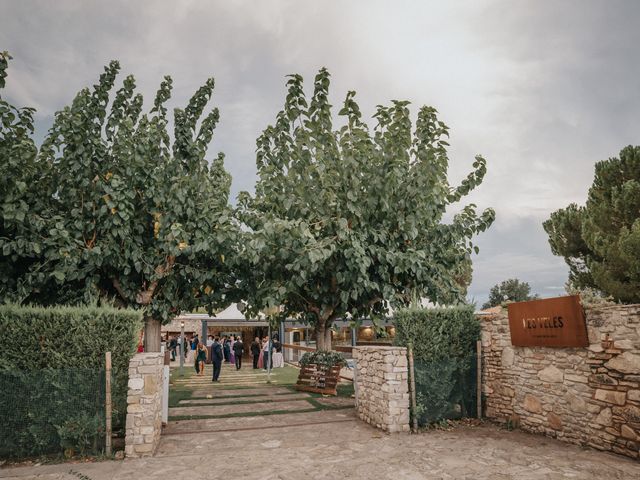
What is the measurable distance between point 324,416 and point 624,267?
1404 cm

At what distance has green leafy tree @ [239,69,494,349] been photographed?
1112cm

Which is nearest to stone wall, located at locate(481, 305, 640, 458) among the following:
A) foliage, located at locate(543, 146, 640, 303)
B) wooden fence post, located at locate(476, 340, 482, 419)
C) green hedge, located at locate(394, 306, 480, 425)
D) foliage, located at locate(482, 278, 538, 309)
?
wooden fence post, located at locate(476, 340, 482, 419)

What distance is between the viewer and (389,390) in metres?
7.85

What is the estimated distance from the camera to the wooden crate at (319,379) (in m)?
12.8

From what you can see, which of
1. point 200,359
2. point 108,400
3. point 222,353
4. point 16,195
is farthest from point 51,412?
point 200,359

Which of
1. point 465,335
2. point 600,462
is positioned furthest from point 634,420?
point 465,335

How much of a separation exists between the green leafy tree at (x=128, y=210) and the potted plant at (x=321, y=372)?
4146 mm

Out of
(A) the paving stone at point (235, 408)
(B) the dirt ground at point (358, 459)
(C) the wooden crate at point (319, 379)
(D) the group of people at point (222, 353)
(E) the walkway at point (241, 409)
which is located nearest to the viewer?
(B) the dirt ground at point (358, 459)

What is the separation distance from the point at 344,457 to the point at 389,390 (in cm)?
185

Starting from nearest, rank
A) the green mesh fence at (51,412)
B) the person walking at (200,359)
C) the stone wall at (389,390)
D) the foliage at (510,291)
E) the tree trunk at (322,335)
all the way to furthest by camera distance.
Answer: the green mesh fence at (51,412) → the stone wall at (389,390) → the tree trunk at (322,335) → the person walking at (200,359) → the foliage at (510,291)

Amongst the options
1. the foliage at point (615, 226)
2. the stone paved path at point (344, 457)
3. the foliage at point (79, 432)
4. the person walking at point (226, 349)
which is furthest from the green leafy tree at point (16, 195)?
the foliage at point (615, 226)

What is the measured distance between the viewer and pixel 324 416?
Result: 9570mm

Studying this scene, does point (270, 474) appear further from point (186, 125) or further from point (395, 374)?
point (186, 125)

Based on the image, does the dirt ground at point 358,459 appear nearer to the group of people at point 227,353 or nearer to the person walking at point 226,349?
the group of people at point 227,353
